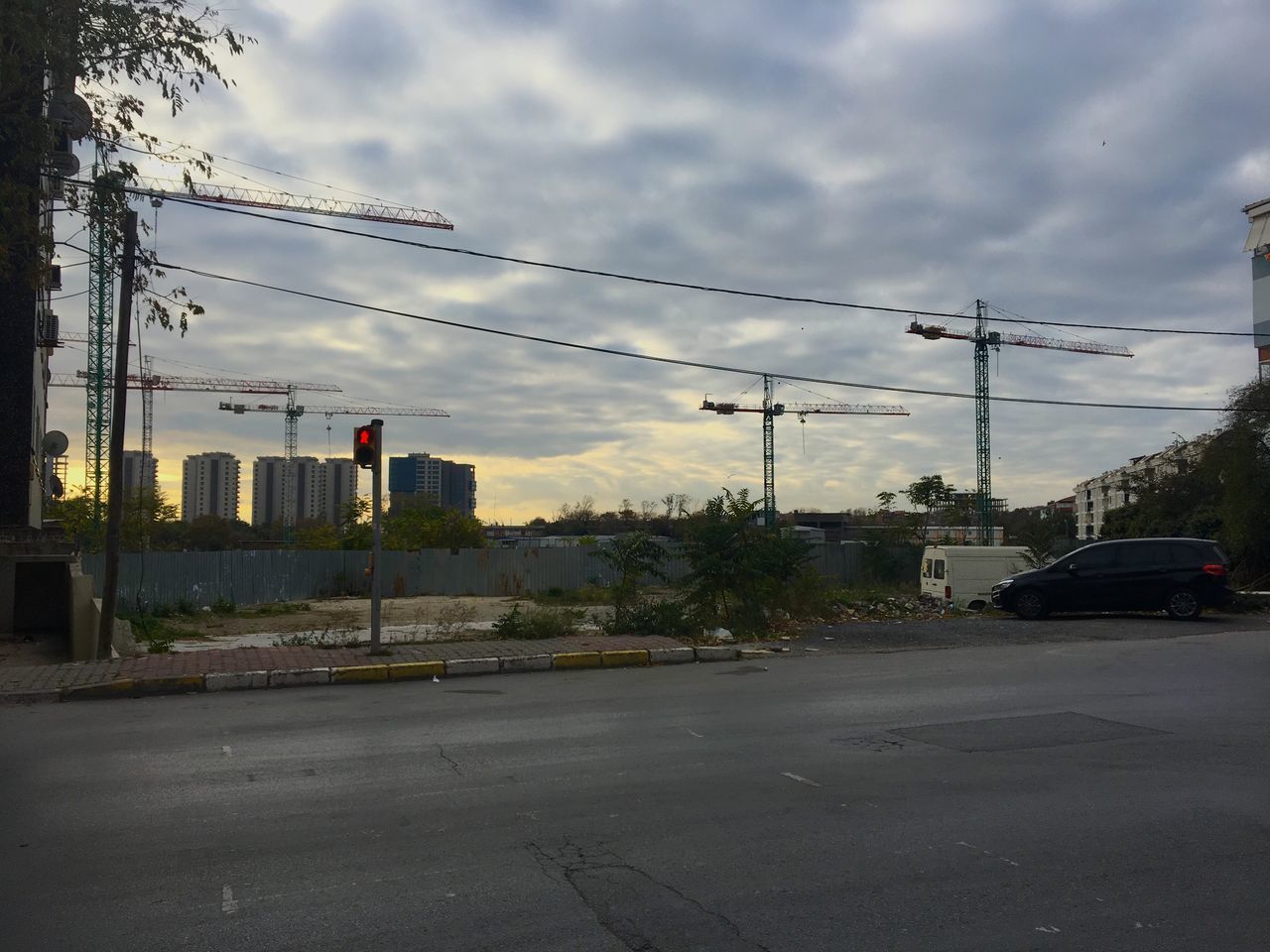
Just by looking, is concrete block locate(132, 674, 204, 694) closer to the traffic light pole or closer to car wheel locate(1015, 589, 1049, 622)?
the traffic light pole

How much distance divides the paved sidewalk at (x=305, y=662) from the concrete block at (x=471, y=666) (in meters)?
0.01

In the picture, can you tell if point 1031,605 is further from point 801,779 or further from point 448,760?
point 448,760

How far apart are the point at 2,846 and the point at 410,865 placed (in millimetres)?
2526

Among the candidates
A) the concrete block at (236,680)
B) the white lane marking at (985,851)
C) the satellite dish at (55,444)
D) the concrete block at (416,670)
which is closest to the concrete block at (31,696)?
the concrete block at (236,680)

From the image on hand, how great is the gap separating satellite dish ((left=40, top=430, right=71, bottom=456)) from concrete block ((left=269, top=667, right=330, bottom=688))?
14.1 metres

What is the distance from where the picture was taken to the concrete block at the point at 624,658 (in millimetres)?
14383

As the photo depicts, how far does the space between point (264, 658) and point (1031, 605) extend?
15.6m

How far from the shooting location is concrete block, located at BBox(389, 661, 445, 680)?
43.0 feet

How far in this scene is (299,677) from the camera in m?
12.6

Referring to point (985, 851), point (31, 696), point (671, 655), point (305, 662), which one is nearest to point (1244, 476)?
point (671, 655)

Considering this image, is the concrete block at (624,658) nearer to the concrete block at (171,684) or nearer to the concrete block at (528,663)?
the concrete block at (528,663)

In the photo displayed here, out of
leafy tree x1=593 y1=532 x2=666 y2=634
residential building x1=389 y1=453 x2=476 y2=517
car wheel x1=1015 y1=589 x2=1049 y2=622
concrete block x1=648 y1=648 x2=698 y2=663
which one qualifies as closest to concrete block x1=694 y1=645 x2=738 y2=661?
concrete block x1=648 y1=648 x2=698 y2=663

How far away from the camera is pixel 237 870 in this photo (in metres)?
5.22

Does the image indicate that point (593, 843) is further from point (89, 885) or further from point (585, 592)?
point (585, 592)
